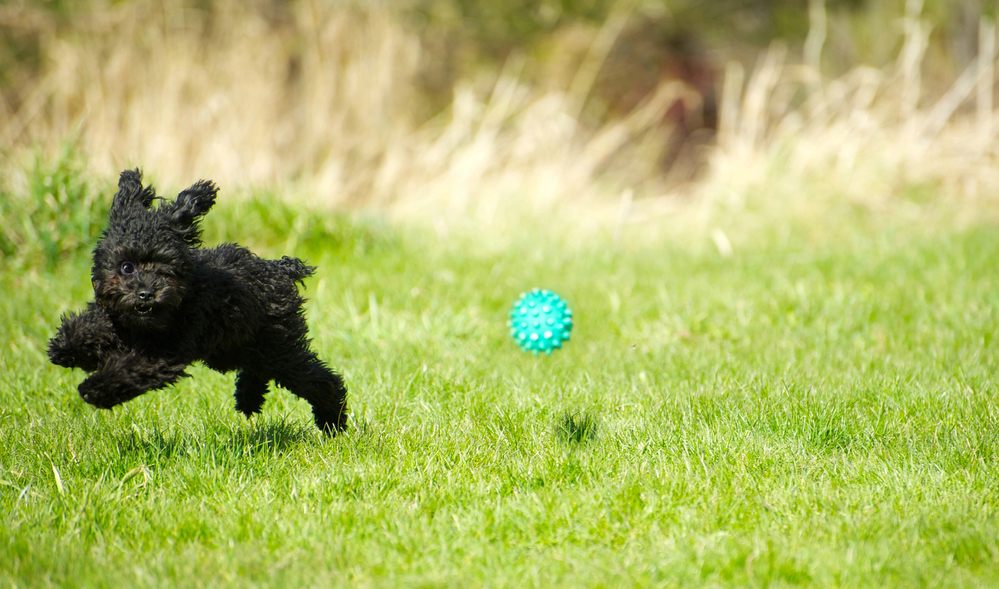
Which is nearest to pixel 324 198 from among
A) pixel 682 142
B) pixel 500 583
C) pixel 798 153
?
pixel 798 153

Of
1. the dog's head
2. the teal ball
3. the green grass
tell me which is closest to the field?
the green grass

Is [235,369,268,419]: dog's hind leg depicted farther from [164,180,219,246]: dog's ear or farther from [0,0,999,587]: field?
[164,180,219,246]: dog's ear

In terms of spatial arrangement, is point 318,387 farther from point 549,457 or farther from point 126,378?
point 549,457

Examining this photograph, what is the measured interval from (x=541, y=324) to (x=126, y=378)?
2.58m

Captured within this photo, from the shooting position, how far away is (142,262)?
286cm

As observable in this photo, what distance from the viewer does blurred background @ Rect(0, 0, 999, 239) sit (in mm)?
8375

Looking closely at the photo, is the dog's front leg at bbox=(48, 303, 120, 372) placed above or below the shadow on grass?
above

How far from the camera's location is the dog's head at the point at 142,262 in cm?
280

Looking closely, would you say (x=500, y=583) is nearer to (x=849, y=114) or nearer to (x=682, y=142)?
(x=849, y=114)

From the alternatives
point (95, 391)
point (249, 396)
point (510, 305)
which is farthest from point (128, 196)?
point (510, 305)

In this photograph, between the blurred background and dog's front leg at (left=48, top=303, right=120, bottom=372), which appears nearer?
dog's front leg at (left=48, top=303, right=120, bottom=372)

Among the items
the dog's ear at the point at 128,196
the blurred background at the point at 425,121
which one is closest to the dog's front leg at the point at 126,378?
the dog's ear at the point at 128,196

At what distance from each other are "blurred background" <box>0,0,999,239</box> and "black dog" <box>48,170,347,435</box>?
13.2ft

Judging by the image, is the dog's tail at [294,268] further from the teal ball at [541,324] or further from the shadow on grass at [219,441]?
the teal ball at [541,324]
